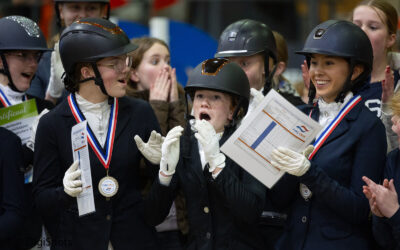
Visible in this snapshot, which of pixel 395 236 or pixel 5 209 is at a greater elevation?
pixel 395 236

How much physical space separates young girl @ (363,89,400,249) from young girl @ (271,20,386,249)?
0.09 m

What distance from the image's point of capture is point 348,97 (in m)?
4.16

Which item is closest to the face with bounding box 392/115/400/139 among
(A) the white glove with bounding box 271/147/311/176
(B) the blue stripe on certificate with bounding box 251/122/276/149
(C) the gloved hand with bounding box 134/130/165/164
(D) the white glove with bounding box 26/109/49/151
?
(A) the white glove with bounding box 271/147/311/176

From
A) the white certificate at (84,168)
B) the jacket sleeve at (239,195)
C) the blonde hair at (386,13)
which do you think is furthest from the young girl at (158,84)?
the blonde hair at (386,13)

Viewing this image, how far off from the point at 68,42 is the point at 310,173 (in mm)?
1747

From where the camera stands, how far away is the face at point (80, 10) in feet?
18.5

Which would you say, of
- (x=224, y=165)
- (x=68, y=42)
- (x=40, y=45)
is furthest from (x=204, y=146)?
(x=40, y=45)

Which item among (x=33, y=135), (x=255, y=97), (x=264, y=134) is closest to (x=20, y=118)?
(x=33, y=135)

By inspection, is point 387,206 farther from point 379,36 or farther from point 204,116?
point 379,36

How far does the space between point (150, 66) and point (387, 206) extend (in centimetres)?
251

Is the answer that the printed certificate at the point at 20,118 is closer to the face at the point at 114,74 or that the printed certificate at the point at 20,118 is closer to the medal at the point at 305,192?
the face at the point at 114,74

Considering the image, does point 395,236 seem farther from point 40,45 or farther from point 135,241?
point 40,45

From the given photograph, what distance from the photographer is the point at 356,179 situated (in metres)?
3.90

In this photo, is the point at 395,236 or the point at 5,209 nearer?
the point at 395,236
